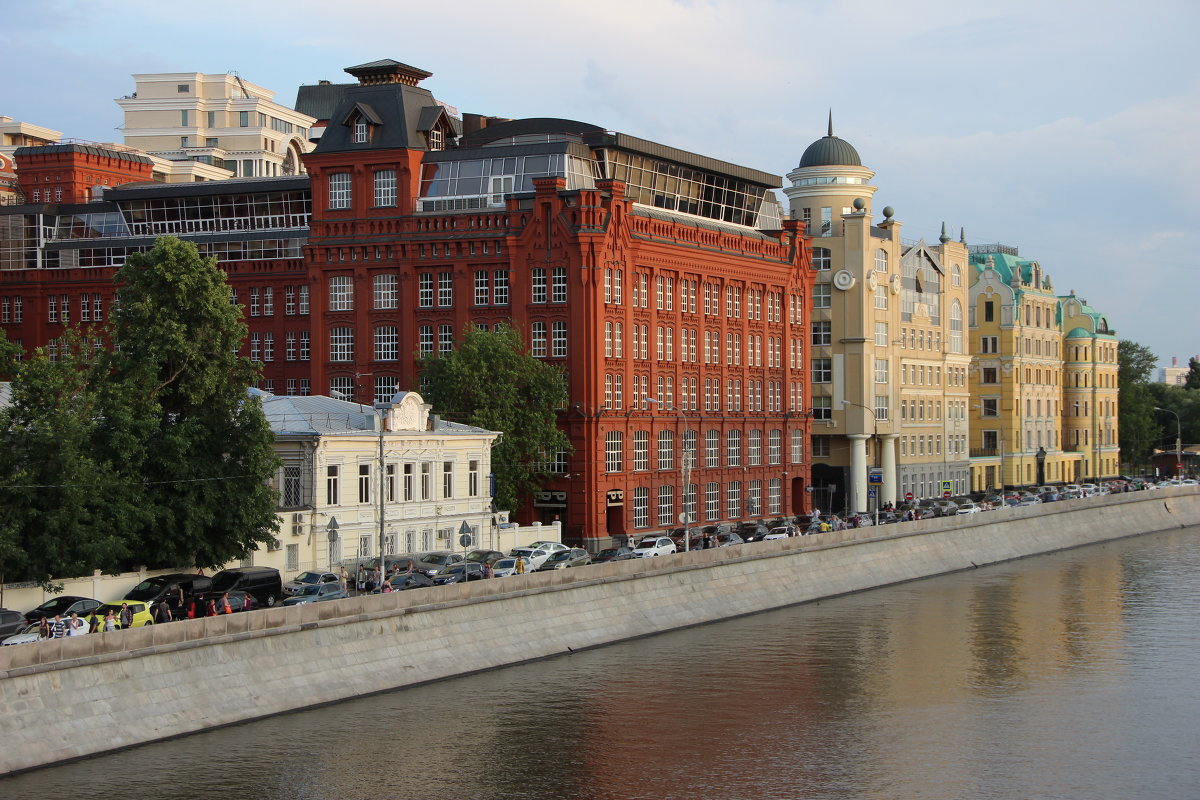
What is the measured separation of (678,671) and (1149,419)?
141m

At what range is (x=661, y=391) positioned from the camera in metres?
103

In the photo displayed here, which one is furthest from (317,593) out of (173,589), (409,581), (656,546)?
(656,546)

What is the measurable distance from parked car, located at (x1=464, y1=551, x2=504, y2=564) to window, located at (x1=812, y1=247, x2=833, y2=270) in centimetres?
5744

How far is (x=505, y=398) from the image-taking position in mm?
91188

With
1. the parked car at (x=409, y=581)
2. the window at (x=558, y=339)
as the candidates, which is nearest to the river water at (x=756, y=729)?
the parked car at (x=409, y=581)

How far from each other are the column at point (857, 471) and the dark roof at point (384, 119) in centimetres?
4497

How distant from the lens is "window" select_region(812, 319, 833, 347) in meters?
131

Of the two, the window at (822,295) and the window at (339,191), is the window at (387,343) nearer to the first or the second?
the window at (339,191)

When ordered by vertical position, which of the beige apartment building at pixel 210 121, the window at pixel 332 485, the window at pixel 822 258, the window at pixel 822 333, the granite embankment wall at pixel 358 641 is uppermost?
the beige apartment building at pixel 210 121

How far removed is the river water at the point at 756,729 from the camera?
4534cm

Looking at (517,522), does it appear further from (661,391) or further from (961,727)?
(961,727)

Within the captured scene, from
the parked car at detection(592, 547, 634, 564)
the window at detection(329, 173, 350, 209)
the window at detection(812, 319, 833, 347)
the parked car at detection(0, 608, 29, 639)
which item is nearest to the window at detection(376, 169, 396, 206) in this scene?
the window at detection(329, 173, 350, 209)

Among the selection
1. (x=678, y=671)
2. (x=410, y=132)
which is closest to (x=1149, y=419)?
(x=410, y=132)

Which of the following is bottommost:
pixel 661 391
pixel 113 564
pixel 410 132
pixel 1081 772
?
pixel 1081 772
